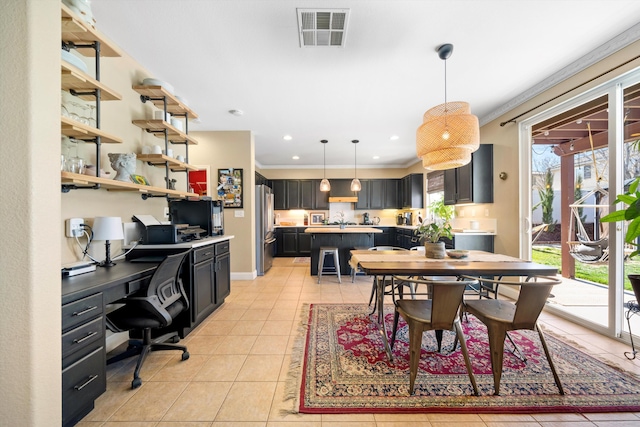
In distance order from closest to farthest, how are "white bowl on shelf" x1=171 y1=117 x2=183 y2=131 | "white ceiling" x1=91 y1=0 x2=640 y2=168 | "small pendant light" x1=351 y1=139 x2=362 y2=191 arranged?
1. "white ceiling" x1=91 y1=0 x2=640 y2=168
2. "white bowl on shelf" x1=171 y1=117 x2=183 y2=131
3. "small pendant light" x1=351 y1=139 x2=362 y2=191

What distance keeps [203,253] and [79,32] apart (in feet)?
6.39

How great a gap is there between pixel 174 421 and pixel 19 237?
1.23 m

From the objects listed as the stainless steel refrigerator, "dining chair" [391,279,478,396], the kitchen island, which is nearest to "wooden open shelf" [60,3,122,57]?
"dining chair" [391,279,478,396]

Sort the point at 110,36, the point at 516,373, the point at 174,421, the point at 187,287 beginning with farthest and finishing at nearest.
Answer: the point at 187,287, the point at 110,36, the point at 516,373, the point at 174,421

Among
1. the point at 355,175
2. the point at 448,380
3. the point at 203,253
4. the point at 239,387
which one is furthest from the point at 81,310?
the point at 355,175

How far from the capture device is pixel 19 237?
1027mm

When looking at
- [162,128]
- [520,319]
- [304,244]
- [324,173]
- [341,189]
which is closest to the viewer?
[520,319]

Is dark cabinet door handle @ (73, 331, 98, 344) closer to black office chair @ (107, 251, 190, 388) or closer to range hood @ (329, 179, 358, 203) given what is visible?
black office chair @ (107, 251, 190, 388)

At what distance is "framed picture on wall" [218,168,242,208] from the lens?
4.40 meters

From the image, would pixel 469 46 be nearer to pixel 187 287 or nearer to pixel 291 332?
pixel 291 332

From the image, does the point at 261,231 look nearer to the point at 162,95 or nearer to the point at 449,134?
the point at 162,95

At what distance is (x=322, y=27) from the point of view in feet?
6.44

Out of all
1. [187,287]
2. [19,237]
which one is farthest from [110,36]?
[187,287]

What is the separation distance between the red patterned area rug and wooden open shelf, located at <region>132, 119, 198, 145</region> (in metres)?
2.60
